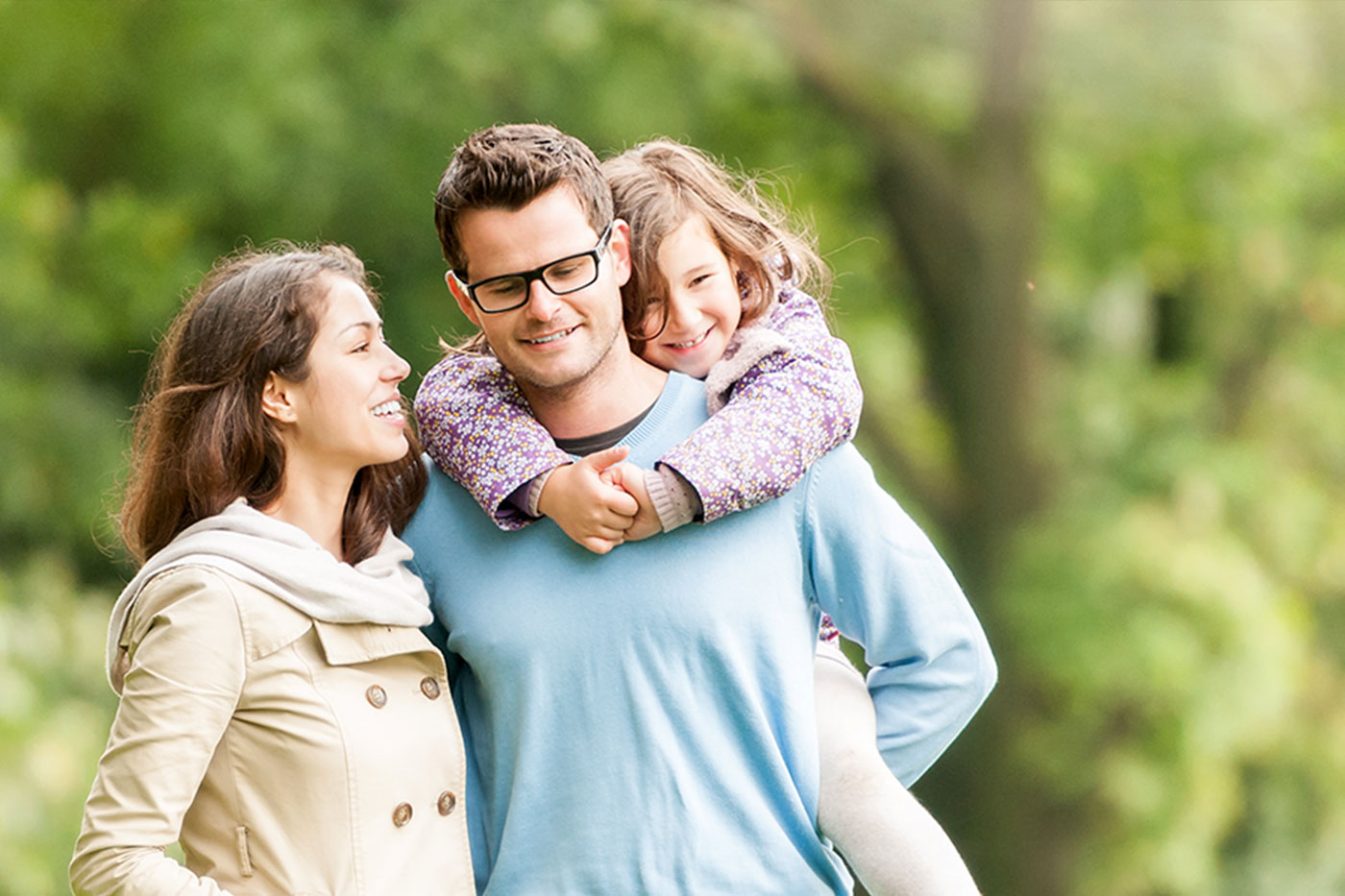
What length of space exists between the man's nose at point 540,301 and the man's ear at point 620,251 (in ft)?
0.42

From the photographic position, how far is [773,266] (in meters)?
2.66

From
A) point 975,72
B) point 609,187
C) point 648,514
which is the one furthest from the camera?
point 975,72

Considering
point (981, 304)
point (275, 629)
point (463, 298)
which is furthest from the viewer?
point (981, 304)

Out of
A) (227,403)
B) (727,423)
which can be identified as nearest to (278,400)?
(227,403)

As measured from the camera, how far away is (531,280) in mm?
2227

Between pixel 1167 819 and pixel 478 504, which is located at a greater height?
pixel 478 504

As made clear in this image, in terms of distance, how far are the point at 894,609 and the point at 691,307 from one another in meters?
0.54

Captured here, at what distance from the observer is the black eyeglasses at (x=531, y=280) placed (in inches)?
87.8

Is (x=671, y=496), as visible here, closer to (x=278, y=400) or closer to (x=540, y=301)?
(x=540, y=301)

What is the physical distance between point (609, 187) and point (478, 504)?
0.49 m

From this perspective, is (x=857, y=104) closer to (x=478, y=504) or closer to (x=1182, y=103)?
(x=1182, y=103)

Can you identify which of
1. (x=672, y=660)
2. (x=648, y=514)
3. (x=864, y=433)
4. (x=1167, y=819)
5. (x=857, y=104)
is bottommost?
(x=1167, y=819)

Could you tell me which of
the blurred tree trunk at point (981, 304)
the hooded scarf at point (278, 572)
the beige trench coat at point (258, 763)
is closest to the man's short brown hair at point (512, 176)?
the hooded scarf at point (278, 572)

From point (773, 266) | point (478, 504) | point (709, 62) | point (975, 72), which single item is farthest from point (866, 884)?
point (975, 72)
